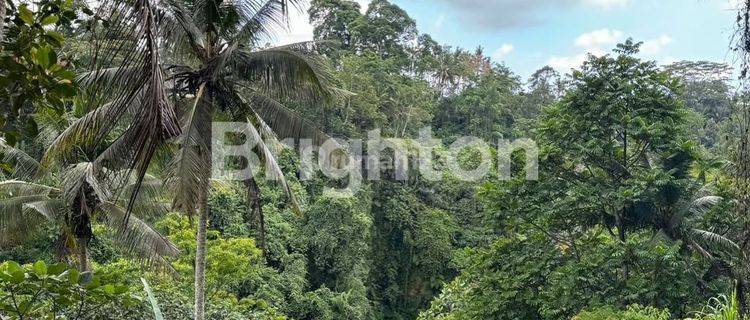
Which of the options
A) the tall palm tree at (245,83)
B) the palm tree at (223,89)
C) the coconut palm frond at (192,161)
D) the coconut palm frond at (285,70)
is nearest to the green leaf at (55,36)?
the palm tree at (223,89)

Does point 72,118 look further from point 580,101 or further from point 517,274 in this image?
point 580,101

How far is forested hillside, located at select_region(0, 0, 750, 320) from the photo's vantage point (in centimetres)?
130

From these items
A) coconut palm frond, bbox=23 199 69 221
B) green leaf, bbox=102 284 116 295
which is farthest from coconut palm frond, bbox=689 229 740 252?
green leaf, bbox=102 284 116 295

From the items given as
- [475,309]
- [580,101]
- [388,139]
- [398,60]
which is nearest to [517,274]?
[475,309]

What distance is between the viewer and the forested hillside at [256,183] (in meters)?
1.30

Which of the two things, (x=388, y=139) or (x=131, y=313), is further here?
(x=388, y=139)

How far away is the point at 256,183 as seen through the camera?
7961mm

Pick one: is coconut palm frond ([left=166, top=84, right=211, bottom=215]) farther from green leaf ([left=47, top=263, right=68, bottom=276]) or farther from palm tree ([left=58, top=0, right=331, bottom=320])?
green leaf ([left=47, top=263, right=68, bottom=276])

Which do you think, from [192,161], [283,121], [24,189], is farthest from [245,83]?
[24,189]

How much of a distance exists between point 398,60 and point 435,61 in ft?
7.60

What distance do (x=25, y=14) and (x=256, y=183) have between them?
6.77 m

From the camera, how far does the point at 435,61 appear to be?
29078mm

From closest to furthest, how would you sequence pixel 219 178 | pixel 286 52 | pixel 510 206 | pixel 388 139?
pixel 286 52 → pixel 219 178 → pixel 510 206 → pixel 388 139

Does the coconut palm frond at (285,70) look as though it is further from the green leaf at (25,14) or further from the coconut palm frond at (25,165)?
the green leaf at (25,14)
